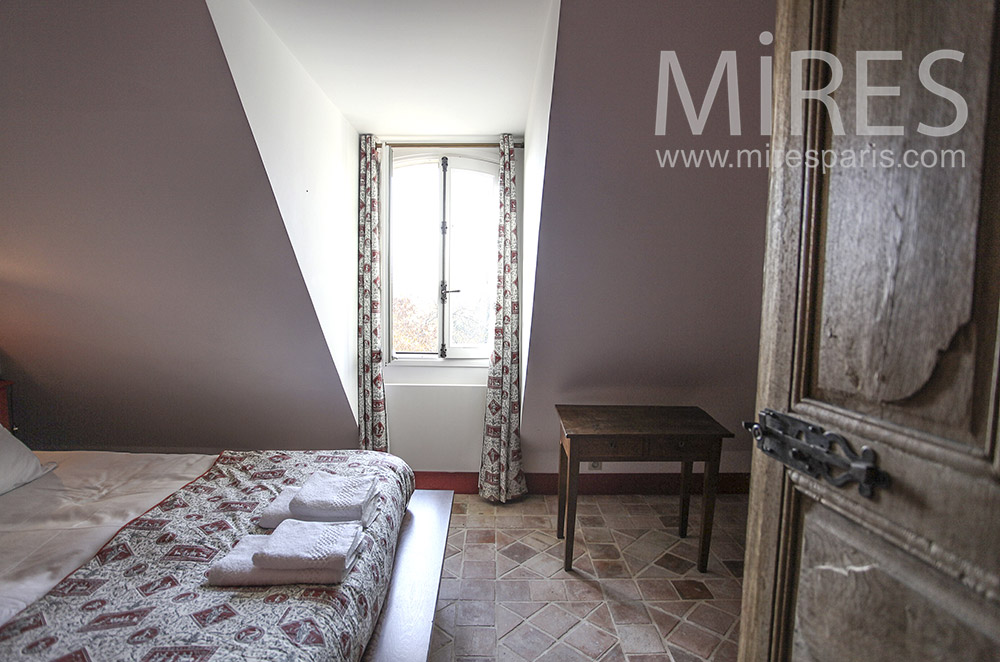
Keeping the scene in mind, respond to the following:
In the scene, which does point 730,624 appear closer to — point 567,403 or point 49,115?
point 567,403

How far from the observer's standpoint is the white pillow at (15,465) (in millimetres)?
2041

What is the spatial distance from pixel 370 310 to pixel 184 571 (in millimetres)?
2095

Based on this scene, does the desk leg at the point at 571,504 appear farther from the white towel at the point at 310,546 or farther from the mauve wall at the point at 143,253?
the mauve wall at the point at 143,253

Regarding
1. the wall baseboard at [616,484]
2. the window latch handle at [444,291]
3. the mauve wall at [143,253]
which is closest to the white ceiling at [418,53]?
the mauve wall at [143,253]

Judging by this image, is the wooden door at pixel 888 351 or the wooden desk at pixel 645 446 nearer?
the wooden door at pixel 888 351

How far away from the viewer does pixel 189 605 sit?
1355 mm

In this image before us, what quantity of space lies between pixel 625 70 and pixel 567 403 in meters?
2.14

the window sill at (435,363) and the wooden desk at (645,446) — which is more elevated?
the window sill at (435,363)

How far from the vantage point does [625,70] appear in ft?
6.08

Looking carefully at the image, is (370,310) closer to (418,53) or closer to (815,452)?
(418,53)

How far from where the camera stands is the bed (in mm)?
1227

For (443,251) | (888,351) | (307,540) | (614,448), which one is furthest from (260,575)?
(443,251)

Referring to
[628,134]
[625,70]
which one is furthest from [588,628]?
[625,70]

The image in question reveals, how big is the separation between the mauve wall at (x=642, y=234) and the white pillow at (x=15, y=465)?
2552 mm
